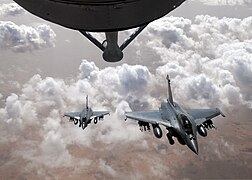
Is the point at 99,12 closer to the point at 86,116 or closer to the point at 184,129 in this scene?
the point at 184,129

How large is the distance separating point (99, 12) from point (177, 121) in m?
31.8

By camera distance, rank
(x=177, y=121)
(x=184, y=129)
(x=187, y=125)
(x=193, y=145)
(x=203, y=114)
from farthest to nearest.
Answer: (x=203, y=114) → (x=177, y=121) → (x=184, y=129) → (x=193, y=145) → (x=187, y=125)

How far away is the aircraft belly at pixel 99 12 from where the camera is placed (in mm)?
4754

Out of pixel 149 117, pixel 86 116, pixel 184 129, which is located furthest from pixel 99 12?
pixel 86 116

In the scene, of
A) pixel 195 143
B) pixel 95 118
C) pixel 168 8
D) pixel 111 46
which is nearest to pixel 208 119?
pixel 195 143

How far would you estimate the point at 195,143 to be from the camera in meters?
33.6

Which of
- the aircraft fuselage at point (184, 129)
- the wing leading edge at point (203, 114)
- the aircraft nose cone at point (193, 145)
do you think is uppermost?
the wing leading edge at point (203, 114)

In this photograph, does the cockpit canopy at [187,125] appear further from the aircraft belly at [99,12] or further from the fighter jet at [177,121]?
the aircraft belly at [99,12]

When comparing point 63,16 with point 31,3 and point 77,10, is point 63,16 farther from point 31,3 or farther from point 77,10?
point 31,3

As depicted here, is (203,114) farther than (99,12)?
Yes

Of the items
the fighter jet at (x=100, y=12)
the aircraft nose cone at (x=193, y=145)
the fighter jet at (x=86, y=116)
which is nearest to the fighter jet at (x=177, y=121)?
the aircraft nose cone at (x=193, y=145)

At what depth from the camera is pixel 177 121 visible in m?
35.4

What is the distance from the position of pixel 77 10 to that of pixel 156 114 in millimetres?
35923

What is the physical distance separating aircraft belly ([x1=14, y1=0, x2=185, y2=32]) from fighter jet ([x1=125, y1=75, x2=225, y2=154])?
29.1 m
